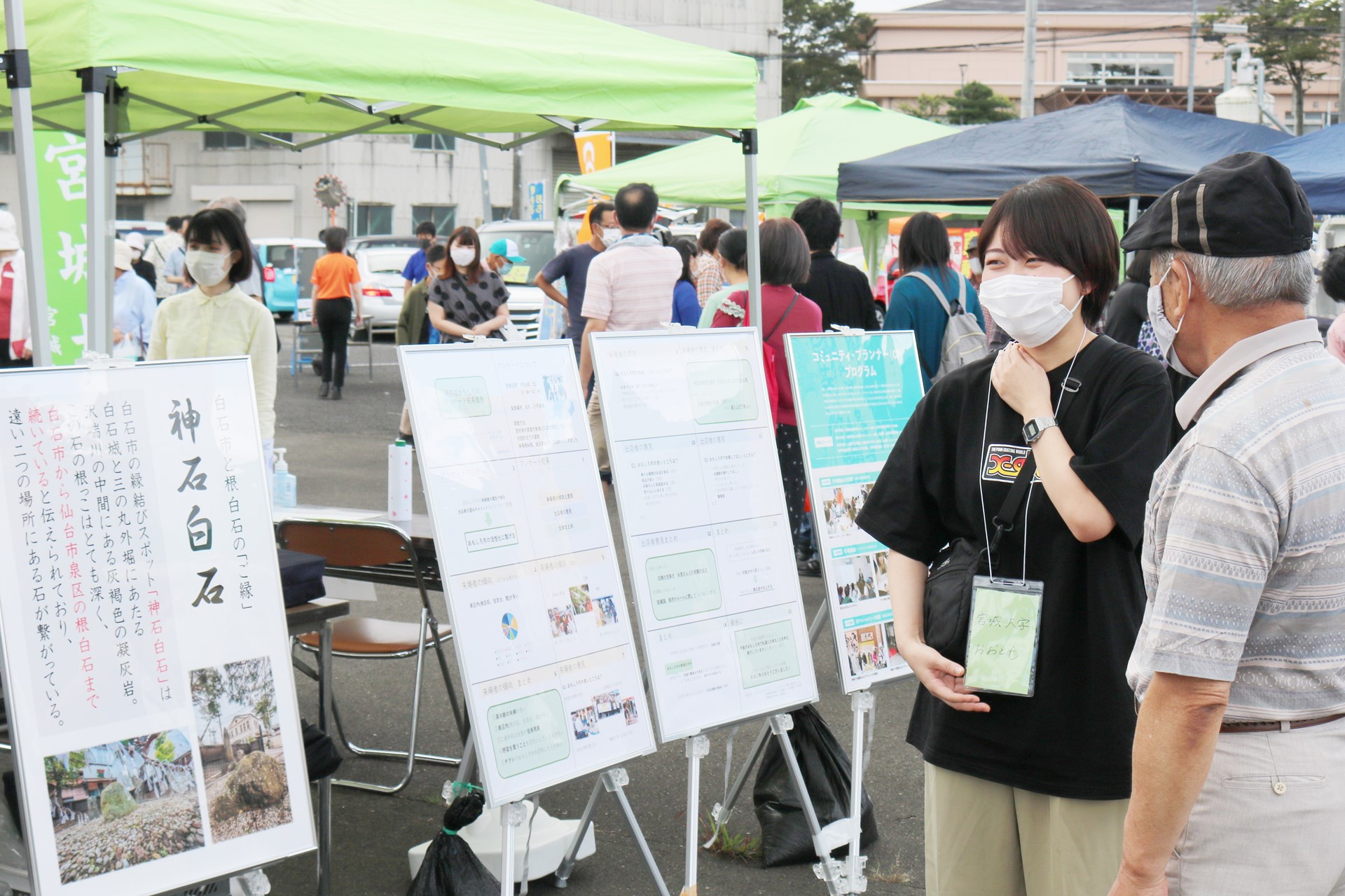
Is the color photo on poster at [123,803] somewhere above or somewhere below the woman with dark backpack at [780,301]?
below

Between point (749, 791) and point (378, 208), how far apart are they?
108ft

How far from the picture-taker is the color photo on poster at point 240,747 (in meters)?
2.59

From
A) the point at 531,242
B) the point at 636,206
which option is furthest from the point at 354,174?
the point at 636,206

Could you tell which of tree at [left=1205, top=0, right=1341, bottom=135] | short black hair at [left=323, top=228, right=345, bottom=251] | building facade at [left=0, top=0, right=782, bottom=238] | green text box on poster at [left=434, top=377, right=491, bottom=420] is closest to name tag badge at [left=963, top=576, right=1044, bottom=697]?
green text box on poster at [left=434, top=377, right=491, bottom=420]

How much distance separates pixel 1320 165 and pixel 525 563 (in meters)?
6.28

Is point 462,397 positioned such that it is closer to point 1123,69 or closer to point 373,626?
point 373,626

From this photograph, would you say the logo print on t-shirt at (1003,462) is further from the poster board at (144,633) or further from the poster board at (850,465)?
the poster board at (144,633)

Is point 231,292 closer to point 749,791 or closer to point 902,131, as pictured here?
point 749,791

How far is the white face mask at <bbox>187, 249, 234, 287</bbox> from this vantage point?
15.5 feet

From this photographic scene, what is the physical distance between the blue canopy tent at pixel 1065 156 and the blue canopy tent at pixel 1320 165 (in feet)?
0.98

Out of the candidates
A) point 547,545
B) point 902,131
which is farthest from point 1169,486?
point 902,131

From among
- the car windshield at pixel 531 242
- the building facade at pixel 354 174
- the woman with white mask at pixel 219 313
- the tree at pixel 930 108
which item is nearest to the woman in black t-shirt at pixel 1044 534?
the woman with white mask at pixel 219 313

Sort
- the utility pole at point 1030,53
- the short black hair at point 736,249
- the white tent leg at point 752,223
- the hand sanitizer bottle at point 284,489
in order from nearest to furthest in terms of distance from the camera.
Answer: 1. the white tent leg at point 752,223
2. the hand sanitizer bottle at point 284,489
3. the short black hair at point 736,249
4. the utility pole at point 1030,53

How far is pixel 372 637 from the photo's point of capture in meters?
4.46
